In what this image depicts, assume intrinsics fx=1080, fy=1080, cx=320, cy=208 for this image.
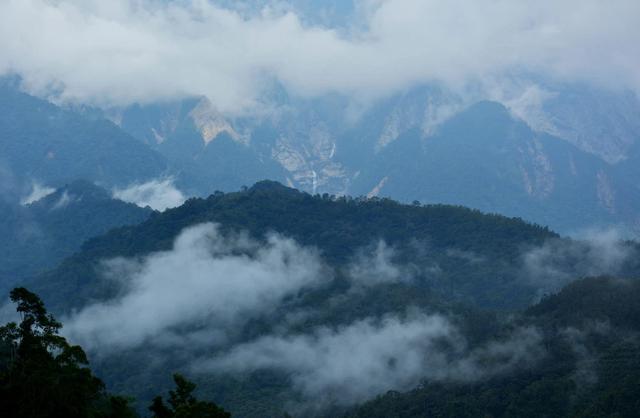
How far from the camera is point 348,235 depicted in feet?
520

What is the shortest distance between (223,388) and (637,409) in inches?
1878

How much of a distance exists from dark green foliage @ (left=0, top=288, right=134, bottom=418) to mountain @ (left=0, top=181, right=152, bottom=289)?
13570 centimetres

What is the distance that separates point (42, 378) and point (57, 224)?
155 meters

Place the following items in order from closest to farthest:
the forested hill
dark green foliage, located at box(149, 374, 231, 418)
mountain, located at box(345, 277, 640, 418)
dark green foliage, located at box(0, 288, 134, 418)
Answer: dark green foliage, located at box(0, 288, 134, 418), dark green foliage, located at box(149, 374, 231, 418), mountain, located at box(345, 277, 640, 418), the forested hill

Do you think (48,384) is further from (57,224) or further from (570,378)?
(57,224)

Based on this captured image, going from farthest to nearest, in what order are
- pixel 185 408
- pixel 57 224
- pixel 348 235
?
pixel 57 224, pixel 348 235, pixel 185 408

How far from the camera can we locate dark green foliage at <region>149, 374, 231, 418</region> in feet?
140

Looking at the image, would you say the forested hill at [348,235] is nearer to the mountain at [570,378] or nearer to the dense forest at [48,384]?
the mountain at [570,378]

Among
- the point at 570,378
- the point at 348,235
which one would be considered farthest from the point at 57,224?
the point at 570,378

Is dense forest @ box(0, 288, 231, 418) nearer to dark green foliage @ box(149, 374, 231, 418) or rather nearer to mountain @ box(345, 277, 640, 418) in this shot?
dark green foliage @ box(149, 374, 231, 418)

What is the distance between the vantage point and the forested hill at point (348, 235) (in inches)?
5837

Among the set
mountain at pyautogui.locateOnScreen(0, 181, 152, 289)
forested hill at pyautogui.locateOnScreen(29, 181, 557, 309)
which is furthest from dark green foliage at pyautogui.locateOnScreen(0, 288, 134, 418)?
mountain at pyautogui.locateOnScreen(0, 181, 152, 289)

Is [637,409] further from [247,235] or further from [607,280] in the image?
[247,235]

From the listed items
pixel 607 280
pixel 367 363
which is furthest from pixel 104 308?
pixel 607 280
